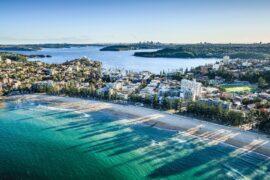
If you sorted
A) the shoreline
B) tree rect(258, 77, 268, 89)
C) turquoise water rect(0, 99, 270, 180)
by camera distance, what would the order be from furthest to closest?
tree rect(258, 77, 268, 89)
the shoreline
turquoise water rect(0, 99, 270, 180)

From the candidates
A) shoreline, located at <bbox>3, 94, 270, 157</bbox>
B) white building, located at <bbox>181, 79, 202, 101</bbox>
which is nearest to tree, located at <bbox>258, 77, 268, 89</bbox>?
white building, located at <bbox>181, 79, 202, 101</bbox>

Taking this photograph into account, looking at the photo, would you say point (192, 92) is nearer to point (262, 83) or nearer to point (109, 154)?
point (262, 83)

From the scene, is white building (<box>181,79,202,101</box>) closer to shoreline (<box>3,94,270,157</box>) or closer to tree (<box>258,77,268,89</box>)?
shoreline (<box>3,94,270,157</box>)

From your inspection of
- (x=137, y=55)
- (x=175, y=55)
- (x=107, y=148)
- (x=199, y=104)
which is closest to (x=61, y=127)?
(x=107, y=148)

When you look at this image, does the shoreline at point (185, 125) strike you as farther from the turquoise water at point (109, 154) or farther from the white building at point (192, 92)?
the white building at point (192, 92)

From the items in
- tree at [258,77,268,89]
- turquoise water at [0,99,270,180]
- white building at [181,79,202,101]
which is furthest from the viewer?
tree at [258,77,268,89]

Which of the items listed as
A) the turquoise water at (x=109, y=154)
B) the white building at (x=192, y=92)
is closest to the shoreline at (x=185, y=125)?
the turquoise water at (x=109, y=154)
